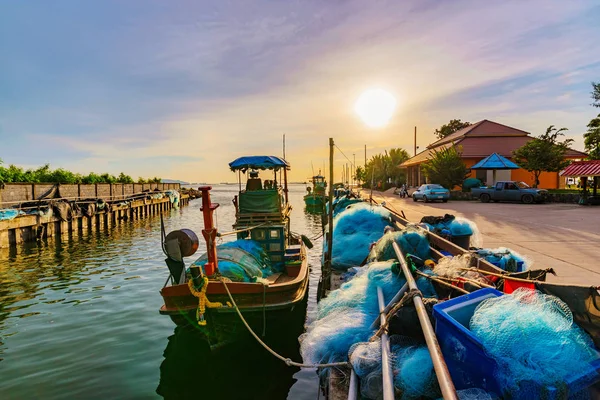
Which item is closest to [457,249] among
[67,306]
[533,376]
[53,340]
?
[533,376]

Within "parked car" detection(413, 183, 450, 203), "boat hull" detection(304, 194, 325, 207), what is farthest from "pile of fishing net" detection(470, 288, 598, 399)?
"boat hull" detection(304, 194, 325, 207)

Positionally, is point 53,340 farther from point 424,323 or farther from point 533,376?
point 533,376

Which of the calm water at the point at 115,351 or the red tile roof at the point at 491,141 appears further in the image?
the red tile roof at the point at 491,141

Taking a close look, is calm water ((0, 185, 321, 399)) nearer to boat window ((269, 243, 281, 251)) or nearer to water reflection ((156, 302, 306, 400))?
water reflection ((156, 302, 306, 400))

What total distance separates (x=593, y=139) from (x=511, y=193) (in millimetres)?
9732

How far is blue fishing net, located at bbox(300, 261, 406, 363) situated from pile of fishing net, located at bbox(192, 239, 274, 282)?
217cm

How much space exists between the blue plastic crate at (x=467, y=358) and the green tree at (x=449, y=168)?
34.0 metres

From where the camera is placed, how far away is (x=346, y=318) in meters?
5.52

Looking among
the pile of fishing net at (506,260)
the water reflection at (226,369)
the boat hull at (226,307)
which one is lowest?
the water reflection at (226,369)

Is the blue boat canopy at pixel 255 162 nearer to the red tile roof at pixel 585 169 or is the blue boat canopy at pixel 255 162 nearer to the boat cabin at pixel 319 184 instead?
the red tile roof at pixel 585 169

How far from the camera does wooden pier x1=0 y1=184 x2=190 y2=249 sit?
66.5 ft

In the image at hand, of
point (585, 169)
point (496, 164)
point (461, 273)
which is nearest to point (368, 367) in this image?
point (461, 273)

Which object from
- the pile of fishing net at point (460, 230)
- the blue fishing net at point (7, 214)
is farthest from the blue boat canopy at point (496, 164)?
the blue fishing net at point (7, 214)

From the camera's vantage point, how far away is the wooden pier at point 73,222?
2028cm
